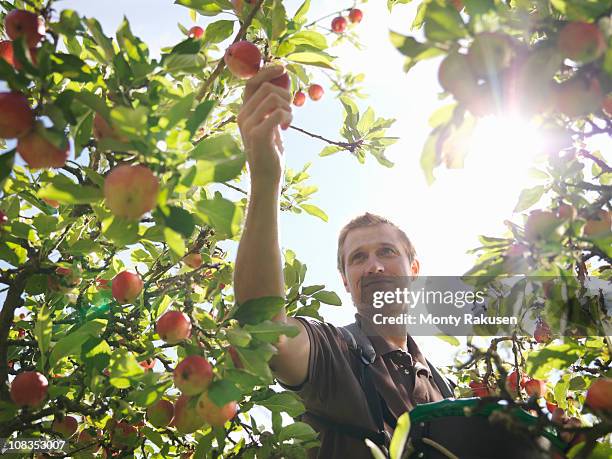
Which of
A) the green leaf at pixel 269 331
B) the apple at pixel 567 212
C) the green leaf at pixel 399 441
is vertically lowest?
the green leaf at pixel 399 441

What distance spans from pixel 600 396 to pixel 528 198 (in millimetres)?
705

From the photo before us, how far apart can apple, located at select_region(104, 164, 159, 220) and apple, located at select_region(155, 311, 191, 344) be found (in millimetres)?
526

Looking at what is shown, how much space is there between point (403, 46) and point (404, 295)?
6.91 ft

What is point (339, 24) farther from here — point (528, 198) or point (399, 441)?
point (399, 441)

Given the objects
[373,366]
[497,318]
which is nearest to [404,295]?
[373,366]

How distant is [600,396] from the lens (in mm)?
1303

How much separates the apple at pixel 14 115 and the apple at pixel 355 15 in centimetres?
294

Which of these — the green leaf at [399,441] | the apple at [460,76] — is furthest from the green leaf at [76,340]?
the apple at [460,76]

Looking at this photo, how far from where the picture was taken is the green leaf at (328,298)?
2.45m

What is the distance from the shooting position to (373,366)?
7.79 feet

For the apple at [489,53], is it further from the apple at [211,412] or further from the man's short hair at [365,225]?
the man's short hair at [365,225]

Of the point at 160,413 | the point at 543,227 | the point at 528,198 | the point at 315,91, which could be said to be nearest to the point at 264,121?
the point at 543,227

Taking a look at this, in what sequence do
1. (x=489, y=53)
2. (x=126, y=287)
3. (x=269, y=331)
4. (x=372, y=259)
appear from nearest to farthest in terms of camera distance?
1. (x=489, y=53)
2. (x=269, y=331)
3. (x=126, y=287)
4. (x=372, y=259)

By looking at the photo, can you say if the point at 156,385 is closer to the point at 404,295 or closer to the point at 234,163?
the point at 234,163
